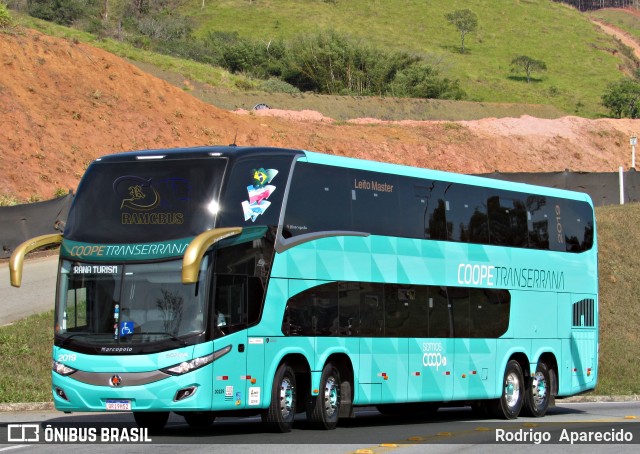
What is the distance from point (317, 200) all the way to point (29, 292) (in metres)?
15.8

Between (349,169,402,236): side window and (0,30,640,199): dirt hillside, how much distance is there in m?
28.8

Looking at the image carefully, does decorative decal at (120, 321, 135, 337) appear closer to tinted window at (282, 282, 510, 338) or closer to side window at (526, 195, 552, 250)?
tinted window at (282, 282, 510, 338)

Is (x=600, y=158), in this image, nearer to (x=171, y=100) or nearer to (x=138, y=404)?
(x=171, y=100)

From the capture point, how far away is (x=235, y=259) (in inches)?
651

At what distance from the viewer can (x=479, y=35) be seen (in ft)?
536

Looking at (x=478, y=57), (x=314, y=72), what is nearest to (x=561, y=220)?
(x=314, y=72)

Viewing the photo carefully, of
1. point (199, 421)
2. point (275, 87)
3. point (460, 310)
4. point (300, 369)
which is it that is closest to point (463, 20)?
point (275, 87)

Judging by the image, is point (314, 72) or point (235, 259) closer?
point (235, 259)

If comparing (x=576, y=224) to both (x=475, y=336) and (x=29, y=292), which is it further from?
(x=29, y=292)

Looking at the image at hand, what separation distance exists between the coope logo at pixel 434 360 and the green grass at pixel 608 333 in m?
7.25

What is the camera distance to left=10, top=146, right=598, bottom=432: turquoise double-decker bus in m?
16.0

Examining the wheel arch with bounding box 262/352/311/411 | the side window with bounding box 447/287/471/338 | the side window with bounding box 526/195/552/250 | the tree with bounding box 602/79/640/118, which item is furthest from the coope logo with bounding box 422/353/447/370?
the tree with bounding box 602/79/640/118

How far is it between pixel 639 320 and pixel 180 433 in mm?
22938

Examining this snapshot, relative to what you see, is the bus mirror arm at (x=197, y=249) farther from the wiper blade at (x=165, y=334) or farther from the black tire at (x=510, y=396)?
the black tire at (x=510, y=396)
